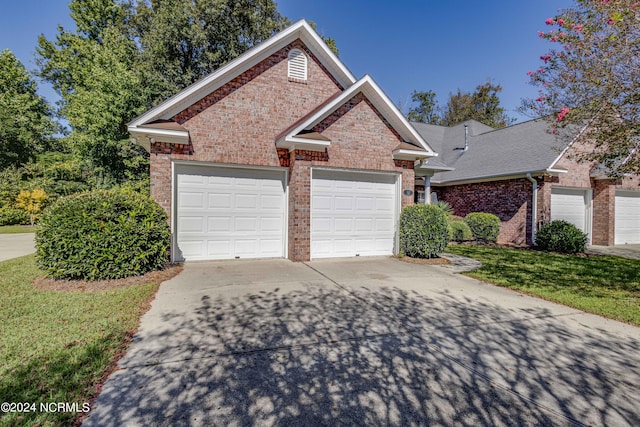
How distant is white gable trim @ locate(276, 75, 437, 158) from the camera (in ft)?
27.3

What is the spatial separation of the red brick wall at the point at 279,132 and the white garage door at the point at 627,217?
1197 cm

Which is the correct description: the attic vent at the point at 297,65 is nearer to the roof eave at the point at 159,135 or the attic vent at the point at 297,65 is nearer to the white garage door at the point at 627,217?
the roof eave at the point at 159,135

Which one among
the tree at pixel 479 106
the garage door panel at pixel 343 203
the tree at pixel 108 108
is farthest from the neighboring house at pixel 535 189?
the tree at pixel 479 106

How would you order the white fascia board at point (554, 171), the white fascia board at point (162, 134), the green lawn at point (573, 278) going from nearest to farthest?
1. the green lawn at point (573, 278)
2. the white fascia board at point (162, 134)
3. the white fascia board at point (554, 171)

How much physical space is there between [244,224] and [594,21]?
29.5 ft

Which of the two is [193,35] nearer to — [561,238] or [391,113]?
[391,113]

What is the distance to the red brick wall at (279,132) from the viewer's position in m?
8.25

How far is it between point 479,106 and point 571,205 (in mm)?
24933

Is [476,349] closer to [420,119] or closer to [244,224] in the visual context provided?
[244,224]

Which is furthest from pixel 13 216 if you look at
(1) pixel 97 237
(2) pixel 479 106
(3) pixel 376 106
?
(2) pixel 479 106

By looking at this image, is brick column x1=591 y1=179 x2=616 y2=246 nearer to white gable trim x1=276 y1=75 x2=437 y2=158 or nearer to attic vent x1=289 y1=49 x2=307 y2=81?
white gable trim x1=276 y1=75 x2=437 y2=158

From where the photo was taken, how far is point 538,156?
13.3 m

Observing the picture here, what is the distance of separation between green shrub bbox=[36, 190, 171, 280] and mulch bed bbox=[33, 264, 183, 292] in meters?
0.13

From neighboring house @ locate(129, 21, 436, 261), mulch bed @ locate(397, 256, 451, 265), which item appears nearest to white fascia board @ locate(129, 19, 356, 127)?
neighboring house @ locate(129, 21, 436, 261)
